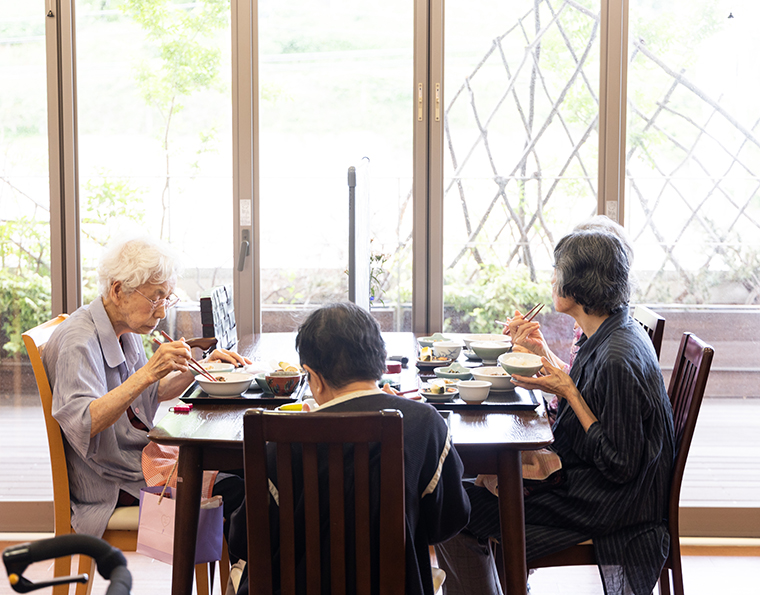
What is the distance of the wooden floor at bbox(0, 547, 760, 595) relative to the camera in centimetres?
250

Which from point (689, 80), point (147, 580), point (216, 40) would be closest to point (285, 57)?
point (216, 40)

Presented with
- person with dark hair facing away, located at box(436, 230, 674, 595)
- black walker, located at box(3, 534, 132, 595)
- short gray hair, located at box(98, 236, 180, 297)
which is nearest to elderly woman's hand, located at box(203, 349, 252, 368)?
short gray hair, located at box(98, 236, 180, 297)

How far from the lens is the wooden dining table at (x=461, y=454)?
1.59 metres

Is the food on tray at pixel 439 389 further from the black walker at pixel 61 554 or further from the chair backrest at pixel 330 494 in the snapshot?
the black walker at pixel 61 554

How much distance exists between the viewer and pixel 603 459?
67.8 inches

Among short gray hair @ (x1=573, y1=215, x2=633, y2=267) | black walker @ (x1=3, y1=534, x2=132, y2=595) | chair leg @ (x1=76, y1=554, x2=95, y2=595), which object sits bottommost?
chair leg @ (x1=76, y1=554, x2=95, y2=595)

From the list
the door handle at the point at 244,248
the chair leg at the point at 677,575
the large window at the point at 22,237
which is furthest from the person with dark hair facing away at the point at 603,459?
the large window at the point at 22,237

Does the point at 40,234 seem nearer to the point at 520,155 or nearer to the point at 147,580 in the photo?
the point at 147,580

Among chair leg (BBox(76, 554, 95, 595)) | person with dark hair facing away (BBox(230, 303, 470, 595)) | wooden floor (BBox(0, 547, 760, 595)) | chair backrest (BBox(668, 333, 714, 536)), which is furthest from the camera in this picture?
wooden floor (BBox(0, 547, 760, 595))

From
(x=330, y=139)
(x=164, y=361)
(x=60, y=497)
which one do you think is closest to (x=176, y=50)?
(x=330, y=139)

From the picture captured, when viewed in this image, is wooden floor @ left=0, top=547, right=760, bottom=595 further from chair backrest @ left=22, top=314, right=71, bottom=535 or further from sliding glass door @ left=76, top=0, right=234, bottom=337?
sliding glass door @ left=76, top=0, right=234, bottom=337

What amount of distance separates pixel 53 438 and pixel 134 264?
508 millimetres

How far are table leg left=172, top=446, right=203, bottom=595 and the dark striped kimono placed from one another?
0.68 meters

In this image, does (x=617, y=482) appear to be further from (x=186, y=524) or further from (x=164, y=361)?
(x=164, y=361)
